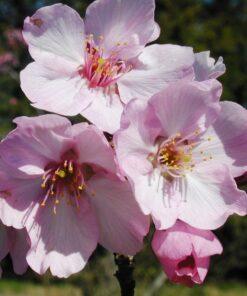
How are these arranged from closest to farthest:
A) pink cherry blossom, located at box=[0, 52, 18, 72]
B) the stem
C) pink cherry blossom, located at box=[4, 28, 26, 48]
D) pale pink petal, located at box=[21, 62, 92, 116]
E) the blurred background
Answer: pale pink petal, located at box=[21, 62, 92, 116], the stem, the blurred background, pink cherry blossom, located at box=[4, 28, 26, 48], pink cherry blossom, located at box=[0, 52, 18, 72]

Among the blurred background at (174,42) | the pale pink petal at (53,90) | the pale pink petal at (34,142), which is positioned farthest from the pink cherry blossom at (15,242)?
the blurred background at (174,42)

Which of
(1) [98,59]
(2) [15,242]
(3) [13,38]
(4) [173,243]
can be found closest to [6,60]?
(3) [13,38]

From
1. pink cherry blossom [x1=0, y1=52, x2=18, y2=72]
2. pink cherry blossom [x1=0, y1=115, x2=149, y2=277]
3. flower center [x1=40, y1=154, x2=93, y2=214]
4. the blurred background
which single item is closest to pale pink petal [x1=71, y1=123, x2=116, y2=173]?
pink cherry blossom [x1=0, y1=115, x2=149, y2=277]

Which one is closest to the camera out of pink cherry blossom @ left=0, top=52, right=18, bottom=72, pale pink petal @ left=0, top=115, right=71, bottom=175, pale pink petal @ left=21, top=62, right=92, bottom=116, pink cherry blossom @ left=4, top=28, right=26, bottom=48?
pale pink petal @ left=0, top=115, right=71, bottom=175

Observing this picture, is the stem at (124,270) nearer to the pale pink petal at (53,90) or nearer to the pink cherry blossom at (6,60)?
the pale pink petal at (53,90)

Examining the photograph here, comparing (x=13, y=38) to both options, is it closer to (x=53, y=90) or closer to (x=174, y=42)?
(x=174, y=42)

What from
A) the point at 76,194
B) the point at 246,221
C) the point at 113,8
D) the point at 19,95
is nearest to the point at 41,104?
the point at 76,194

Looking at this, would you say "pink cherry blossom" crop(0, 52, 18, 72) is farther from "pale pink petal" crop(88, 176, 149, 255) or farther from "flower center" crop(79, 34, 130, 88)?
"pale pink petal" crop(88, 176, 149, 255)
